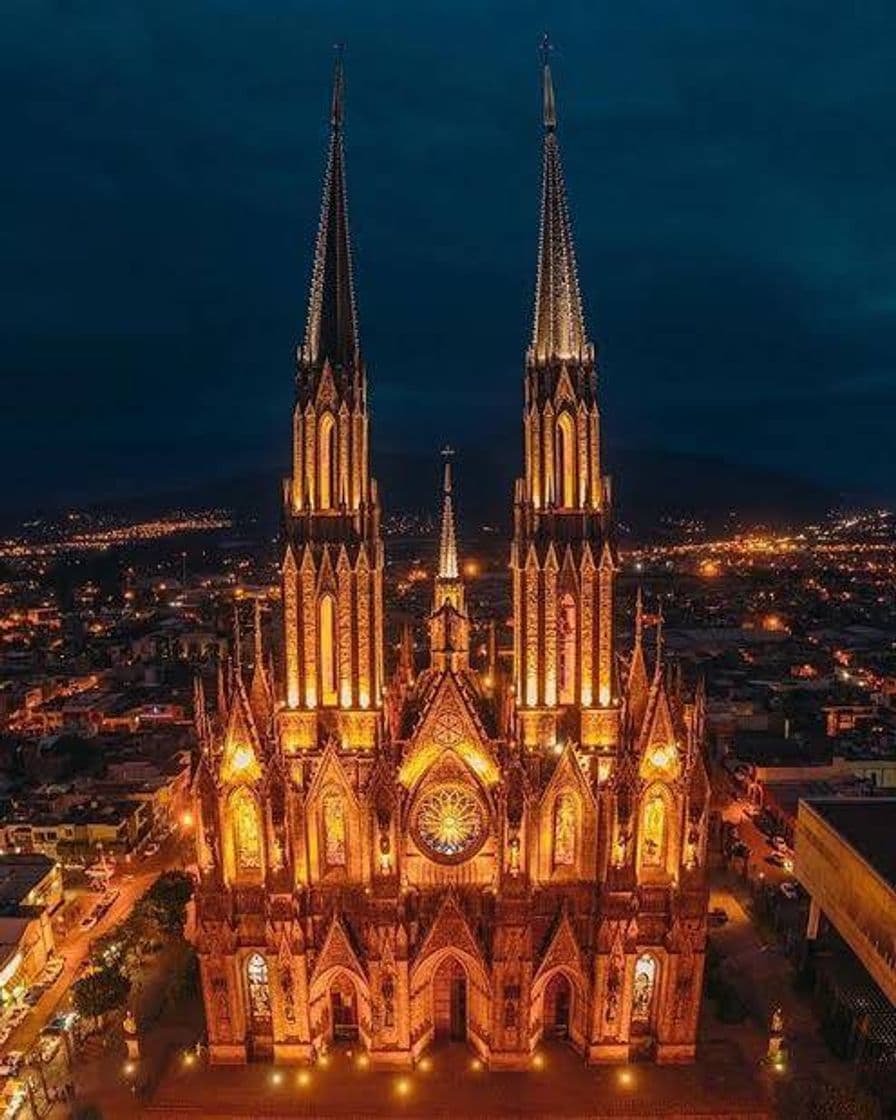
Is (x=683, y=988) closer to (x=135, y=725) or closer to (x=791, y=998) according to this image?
(x=791, y=998)

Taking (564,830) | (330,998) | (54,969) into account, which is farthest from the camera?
(54,969)

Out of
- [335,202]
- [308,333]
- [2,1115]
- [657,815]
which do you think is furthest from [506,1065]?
[335,202]

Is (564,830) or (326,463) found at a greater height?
(326,463)

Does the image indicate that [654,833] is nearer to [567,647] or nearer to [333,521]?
[567,647]

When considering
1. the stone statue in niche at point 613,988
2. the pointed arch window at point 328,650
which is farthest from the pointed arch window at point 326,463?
the stone statue in niche at point 613,988

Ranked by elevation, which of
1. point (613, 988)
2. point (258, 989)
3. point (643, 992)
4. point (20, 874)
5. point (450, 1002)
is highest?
point (613, 988)

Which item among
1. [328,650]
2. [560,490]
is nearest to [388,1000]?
[328,650]

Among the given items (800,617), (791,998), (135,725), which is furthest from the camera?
(800,617)
